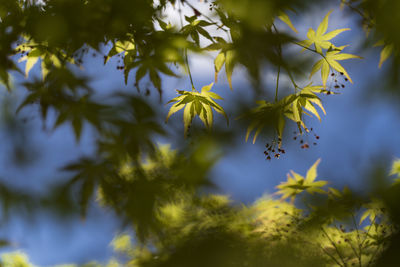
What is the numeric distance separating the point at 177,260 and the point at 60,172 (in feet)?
1.07

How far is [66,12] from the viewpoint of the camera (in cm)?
48

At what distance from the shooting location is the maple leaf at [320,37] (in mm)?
645

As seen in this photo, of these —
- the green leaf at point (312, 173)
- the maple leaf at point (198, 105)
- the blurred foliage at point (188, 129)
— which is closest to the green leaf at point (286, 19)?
the blurred foliage at point (188, 129)

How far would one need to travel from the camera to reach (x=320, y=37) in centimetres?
67

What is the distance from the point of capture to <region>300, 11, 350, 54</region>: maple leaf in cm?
65

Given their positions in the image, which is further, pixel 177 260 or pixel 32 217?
pixel 177 260

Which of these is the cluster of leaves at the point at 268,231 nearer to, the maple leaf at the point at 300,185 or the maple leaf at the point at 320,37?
the maple leaf at the point at 300,185

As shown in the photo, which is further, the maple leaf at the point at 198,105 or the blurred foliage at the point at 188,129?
the maple leaf at the point at 198,105

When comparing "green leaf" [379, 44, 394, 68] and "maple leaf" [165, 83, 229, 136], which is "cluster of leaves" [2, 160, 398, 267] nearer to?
"maple leaf" [165, 83, 229, 136]

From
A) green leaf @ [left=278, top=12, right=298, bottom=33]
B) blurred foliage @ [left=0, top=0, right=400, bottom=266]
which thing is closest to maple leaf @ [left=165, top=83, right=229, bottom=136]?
blurred foliage @ [left=0, top=0, right=400, bottom=266]

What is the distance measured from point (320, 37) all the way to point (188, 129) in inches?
15.5

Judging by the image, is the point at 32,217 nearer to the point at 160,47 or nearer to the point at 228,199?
the point at 160,47

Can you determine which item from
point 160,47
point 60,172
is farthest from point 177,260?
point 160,47

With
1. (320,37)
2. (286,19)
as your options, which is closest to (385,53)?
(320,37)
